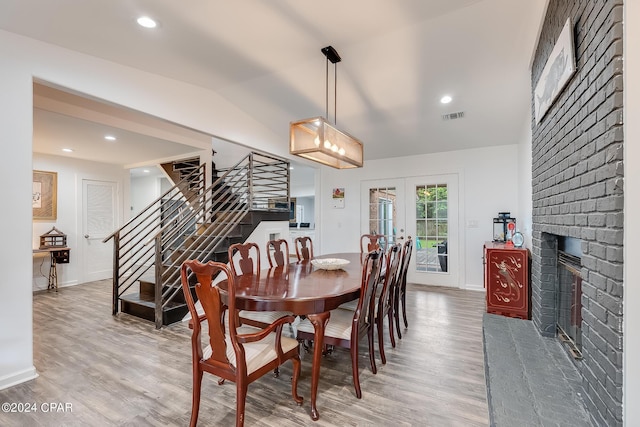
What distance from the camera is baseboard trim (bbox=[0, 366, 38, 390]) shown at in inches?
84.6

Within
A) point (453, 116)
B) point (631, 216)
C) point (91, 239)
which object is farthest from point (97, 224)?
point (631, 216)

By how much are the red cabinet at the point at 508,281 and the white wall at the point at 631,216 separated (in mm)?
2242

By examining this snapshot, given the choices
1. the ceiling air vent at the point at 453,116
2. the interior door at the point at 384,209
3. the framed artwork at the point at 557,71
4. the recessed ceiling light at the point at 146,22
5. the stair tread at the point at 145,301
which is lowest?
the stair tread at the point at 145,301

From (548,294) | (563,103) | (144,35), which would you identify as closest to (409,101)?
(563,103)

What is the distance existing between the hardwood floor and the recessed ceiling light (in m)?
2.71

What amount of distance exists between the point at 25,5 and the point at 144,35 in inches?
28.2

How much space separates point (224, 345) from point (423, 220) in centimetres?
459

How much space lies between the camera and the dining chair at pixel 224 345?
5.03 feet

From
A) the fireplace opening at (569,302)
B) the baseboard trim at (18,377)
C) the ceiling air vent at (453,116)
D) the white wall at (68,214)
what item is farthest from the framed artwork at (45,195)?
the fireplace opening at (569,302)

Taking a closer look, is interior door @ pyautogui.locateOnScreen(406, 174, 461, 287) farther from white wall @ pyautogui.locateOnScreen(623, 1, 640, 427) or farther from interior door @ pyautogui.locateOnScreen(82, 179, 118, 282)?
interior door @ pyautogui.locateOnScreen(82, 179, 118, 282)

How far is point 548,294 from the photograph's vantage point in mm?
2598

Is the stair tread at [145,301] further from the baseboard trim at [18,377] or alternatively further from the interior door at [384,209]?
the interior door at [384,209]

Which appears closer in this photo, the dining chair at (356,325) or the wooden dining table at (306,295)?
the wooden dining table at (306,295)

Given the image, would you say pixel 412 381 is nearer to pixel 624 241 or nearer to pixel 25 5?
pixel 624 241
